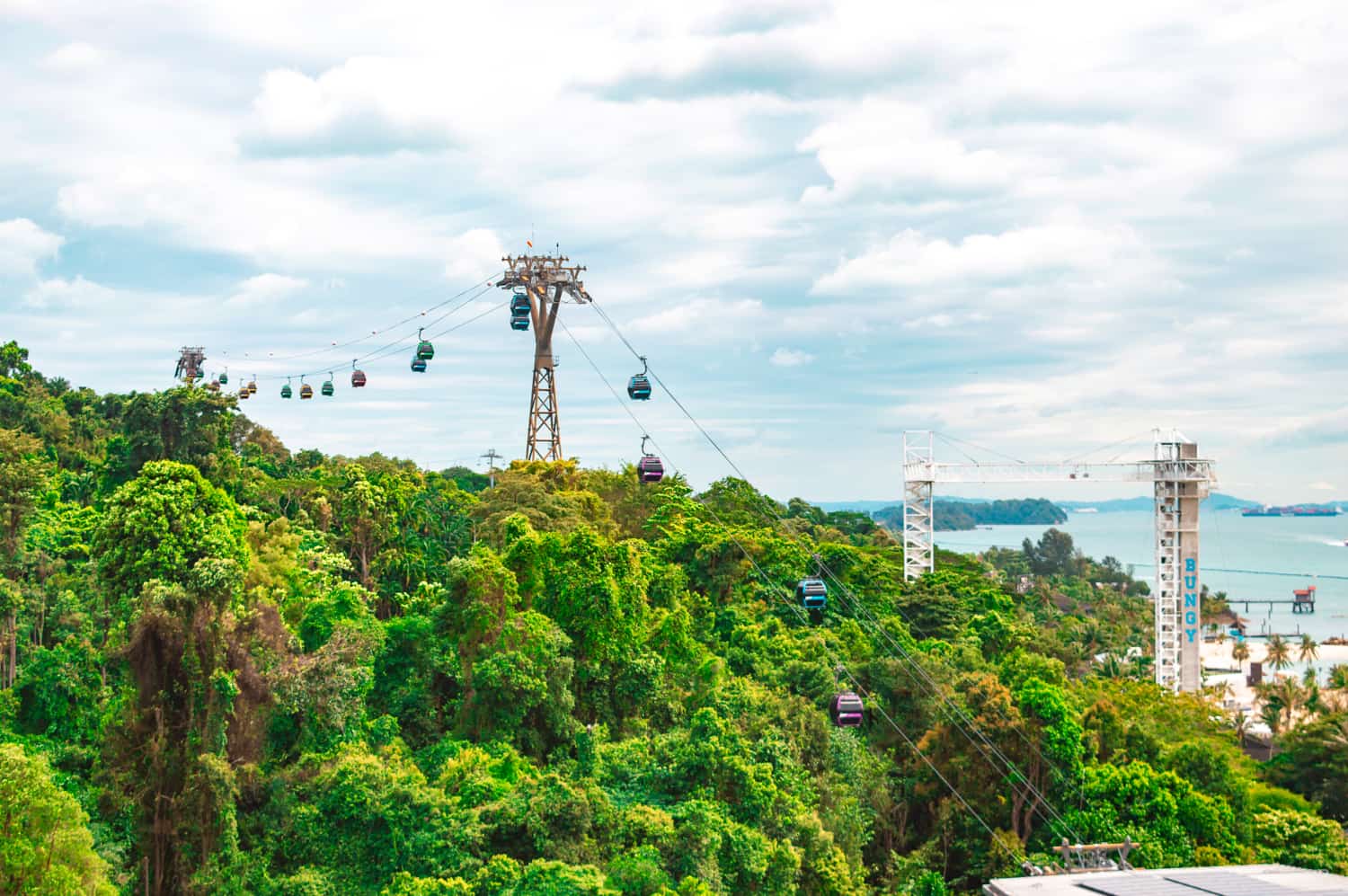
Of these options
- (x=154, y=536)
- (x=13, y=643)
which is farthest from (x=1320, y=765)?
(x=13, y=643)

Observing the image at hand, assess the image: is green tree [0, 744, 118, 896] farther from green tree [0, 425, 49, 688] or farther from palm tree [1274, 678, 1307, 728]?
palm tree [1274, 678, 1307, 728]

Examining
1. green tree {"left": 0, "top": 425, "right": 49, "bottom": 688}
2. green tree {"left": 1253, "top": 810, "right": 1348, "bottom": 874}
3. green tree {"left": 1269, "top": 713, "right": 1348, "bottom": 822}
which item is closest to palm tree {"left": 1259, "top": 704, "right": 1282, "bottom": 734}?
green tree {"left": 1269, "top": 713, "right": 1348, "bottom": 822}

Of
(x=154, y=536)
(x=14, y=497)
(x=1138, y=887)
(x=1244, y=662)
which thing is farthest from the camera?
(x=1244, y=662)

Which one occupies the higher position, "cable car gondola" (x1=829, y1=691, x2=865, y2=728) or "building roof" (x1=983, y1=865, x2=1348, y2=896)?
"cable car gondola" (x1=829, y1=691, x2=865, y2=728)

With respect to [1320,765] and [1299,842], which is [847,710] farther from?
[1320,765]

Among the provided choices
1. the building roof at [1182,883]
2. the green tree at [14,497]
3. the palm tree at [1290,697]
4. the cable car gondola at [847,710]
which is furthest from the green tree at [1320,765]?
the green tree at [14,497]

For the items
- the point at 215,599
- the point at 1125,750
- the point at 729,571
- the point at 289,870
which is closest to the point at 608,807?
the point at 289,870

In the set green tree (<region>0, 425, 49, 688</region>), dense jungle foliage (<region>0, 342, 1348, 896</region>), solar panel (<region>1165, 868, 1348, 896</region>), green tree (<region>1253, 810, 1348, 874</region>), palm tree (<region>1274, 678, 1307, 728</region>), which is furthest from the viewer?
palm tree (<region>1274, 678, 1307, 728</region>)

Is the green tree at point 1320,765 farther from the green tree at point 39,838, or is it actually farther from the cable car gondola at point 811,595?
the green tree at point 39,838
